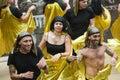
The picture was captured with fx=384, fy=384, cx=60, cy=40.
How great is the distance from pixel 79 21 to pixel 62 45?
0.55 meters

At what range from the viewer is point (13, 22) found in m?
6.01

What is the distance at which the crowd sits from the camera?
3.98 m

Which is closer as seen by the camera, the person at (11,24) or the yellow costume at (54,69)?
the yellow costume at (54,69)

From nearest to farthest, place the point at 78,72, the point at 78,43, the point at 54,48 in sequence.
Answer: the point at 78,72, the point at 54,48, the point at 78,43

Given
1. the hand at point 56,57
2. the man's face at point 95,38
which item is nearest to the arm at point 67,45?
the hand at point 56,57

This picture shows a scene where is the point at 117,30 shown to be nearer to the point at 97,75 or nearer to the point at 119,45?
the point at 119,45

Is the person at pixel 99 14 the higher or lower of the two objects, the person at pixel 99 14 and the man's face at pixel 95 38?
the lower

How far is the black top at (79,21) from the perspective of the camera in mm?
5309

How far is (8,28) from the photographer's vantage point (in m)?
6.14

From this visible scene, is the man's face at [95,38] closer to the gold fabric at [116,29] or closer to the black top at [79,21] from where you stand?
the black top at [79,21]

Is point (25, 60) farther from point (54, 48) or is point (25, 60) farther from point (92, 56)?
point (54, 48)

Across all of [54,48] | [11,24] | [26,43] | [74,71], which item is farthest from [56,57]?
[11,24]

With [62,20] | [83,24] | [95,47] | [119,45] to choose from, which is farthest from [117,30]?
[95,47]

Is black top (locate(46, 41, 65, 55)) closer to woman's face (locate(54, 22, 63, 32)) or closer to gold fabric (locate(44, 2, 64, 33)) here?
woman's face (locate(54, 22, 63, 32))
